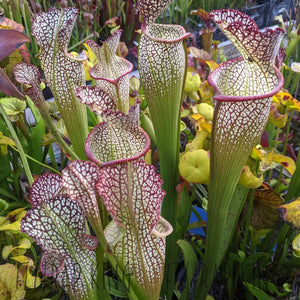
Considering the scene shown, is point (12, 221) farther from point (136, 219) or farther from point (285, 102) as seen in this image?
point (285, 102)

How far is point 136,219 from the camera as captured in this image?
38cm

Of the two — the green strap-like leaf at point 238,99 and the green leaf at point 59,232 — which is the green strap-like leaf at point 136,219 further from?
the green strap-like leaf at point 238,99

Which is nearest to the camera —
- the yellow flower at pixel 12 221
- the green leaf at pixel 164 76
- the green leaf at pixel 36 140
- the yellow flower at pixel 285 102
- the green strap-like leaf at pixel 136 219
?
the green strap-like leaf at pixel 136 219

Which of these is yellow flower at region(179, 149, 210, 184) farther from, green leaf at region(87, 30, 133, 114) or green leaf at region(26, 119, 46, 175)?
green leaf at region(26, 119, 46, 175)

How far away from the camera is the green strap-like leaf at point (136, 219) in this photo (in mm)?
355

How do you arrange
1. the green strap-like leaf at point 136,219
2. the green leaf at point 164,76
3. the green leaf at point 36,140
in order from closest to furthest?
the green strap-like leaf at point 136,219 → the green leaf at point 164,76 → the green leaf at point 36,140

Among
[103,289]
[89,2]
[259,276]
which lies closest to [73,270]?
[103,289]

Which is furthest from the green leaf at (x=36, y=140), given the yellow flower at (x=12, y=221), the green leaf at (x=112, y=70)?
the green leaf at (x=112, y=70)

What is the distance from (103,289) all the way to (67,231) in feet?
0.40

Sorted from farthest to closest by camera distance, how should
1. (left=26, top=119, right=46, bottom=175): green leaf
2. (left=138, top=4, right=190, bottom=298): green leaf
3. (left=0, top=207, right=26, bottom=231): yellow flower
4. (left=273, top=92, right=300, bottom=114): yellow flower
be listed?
1. (left=26, top=119, right=46, bottom=175): green leaf
2. (left=273, top=92, right=300, bottom=114): yellow flower
3. (left=0, top=207, right=26, bottom=231): yellow flower
4. (left=138, top=4, right=190, bottom=298): green leaf

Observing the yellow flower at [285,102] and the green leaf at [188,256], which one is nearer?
the green leaf at [188,256]

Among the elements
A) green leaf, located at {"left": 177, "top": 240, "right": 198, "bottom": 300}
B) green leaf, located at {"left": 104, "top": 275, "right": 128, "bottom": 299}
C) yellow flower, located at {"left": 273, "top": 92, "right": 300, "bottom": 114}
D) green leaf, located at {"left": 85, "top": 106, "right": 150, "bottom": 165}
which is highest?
green leaf, located at {"left": 85, "top": 106, "right": 150, "bottom": 165}

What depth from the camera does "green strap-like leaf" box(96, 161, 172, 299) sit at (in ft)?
1.17

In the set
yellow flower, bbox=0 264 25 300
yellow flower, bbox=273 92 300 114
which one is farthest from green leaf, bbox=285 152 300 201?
yellow flower, bbox=0 264 25 300
